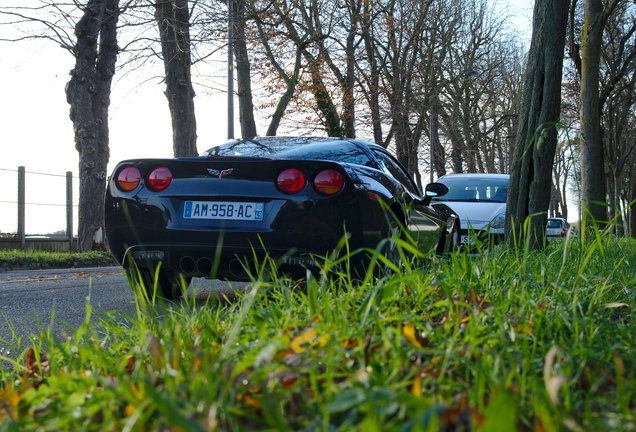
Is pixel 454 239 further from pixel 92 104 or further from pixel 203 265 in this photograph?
pixel 92 104

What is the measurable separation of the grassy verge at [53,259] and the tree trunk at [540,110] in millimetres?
10053

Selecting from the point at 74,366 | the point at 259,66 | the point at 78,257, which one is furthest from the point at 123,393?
the point at 259,66

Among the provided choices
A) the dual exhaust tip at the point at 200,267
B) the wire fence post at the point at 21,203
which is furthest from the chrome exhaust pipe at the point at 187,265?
the wire fence post at the point at 21,203

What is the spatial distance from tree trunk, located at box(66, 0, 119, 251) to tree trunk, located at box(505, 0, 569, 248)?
1170 centimetres

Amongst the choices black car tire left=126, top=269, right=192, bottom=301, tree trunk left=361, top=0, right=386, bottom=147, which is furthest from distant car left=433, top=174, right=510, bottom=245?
tree trunk left=361, top=0, right=386, bottom=147

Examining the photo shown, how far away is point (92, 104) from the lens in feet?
50.3

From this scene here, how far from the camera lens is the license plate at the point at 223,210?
4078 millimetres

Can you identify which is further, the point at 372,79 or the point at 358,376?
the point at 372,79

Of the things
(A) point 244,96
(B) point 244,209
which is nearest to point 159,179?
(B) point 244,209

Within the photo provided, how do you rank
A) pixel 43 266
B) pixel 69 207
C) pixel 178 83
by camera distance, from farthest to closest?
1. pixel 69 207
2. pixel 178 83
3. pixel 43 266

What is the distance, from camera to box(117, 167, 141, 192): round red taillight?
171 inches

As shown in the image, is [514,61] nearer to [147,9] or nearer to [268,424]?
[147,9]

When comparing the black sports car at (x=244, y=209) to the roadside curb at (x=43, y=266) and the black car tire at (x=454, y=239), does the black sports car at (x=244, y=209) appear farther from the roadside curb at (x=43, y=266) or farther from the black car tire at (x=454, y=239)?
the roadside curb at (x=43, y=266)

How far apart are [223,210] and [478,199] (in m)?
7.46
